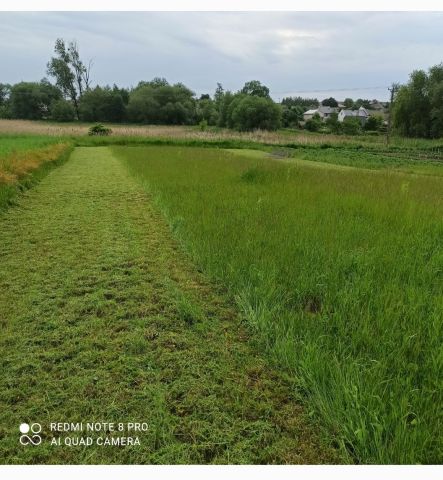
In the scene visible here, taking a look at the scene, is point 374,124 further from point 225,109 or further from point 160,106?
point 160,106

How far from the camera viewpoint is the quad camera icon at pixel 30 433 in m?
1.86

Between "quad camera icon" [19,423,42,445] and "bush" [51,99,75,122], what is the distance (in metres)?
51.5

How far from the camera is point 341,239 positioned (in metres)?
4.57

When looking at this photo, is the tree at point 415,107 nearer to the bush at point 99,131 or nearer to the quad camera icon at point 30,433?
the bush at point 99,131

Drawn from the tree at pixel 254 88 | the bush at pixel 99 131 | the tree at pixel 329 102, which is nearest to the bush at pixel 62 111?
the bush at pixel 99 131

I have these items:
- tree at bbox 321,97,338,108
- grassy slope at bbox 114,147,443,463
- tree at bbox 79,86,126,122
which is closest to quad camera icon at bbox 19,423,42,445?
grassy slope at bbox 114,147,443,463

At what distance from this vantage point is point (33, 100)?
4850 centimetres

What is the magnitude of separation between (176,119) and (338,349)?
2157 inches

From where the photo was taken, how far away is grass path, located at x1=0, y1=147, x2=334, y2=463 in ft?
5.99

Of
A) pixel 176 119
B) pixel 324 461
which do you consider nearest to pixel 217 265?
pixel 324 461

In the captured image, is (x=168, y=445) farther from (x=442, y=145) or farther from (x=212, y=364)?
(x=442, y=145)

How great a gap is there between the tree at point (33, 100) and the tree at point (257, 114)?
26454 millimetres

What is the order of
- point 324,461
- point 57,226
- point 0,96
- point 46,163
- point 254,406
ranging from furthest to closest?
point 0,96
point 46,163
point 57,226
point 254,406
point 324,461

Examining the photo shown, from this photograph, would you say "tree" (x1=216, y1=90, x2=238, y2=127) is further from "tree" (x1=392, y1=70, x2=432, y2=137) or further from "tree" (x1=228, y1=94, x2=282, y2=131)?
"tree" (x1=392, y1=70, x2=432, y2=137)
